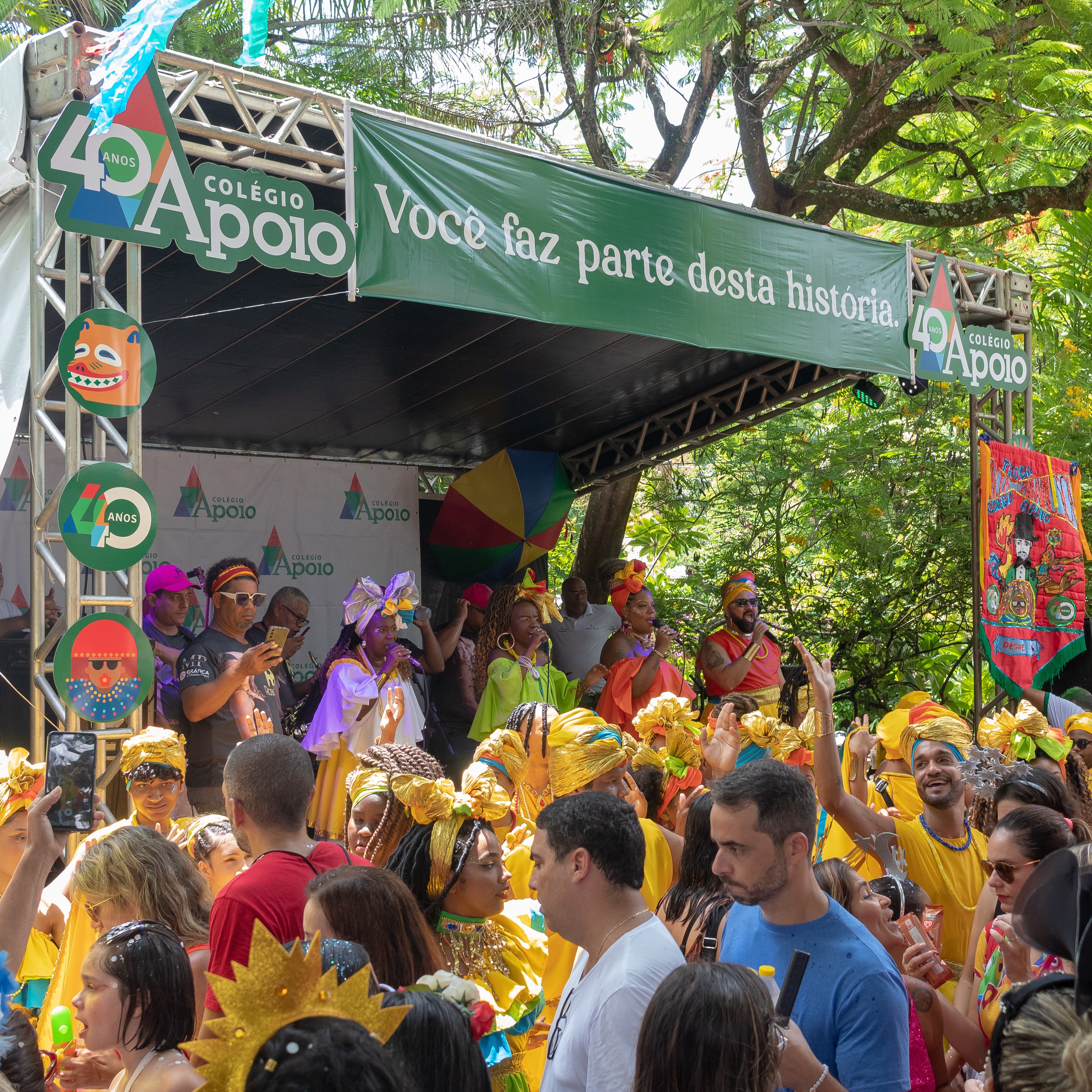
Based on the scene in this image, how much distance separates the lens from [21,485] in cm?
787

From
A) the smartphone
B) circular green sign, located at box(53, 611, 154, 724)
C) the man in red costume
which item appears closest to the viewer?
the smartphone

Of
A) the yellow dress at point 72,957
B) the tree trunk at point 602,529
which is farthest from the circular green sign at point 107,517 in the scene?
the tree trunk at point 602,529

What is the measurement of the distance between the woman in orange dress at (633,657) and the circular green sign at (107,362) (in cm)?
381

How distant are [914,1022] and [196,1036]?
1.62 m

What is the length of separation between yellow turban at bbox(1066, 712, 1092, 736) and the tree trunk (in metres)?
5.25

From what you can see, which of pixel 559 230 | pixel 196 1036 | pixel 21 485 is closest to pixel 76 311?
pixel 559 230

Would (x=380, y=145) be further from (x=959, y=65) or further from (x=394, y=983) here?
(x=959, y=65)

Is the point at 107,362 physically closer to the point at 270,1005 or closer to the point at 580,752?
the point at 580,752

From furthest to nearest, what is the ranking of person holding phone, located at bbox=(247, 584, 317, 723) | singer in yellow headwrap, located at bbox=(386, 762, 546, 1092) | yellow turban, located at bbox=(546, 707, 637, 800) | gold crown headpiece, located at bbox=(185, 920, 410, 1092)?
person holding phone, located at bbox=(247, 584, 317, 723), yellow turban, located at bbox=(546, 707, 637, 800), singer in yellow headwrap, located at bbox=(386, 762, 546, 1092), gold crown headpiece, located at bbox=(185, 920, 410, 1092)

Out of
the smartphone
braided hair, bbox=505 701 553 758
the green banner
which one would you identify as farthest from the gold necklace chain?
the green banner

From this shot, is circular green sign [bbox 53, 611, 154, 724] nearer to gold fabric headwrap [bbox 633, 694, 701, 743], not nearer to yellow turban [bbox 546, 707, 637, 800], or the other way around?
yellow turban [bbox 546, 707, 637, 800]

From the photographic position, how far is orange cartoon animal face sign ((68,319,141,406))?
4.59 metres

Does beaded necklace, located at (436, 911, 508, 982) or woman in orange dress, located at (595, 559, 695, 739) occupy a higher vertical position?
woman in orange dress, located at (595, 559, 695, 739)

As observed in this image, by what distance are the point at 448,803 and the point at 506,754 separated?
3.29 ft
